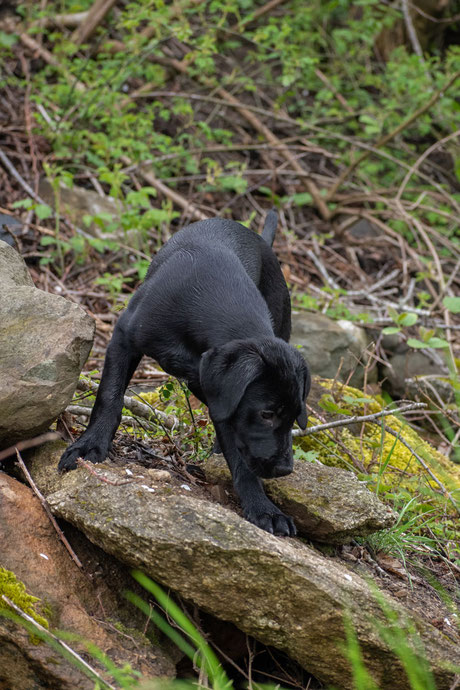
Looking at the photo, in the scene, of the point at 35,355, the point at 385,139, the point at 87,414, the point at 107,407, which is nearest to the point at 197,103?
the point at 385,139

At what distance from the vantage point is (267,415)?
3.31 m

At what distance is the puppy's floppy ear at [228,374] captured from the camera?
314cm

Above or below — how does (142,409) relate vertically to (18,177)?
below

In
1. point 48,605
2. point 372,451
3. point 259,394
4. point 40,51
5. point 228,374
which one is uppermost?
point 40,51

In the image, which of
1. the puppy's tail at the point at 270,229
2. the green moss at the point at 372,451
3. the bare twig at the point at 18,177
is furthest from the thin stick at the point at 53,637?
the bare twig at the point at 18,177

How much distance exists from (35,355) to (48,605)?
1086 millimetres

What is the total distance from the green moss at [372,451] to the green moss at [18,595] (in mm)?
2132

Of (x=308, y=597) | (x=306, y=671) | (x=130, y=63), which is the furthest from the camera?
(x=130, y=63)

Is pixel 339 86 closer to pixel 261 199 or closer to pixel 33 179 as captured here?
pixel 261 199

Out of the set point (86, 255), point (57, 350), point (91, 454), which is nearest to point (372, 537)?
point (91, 454)

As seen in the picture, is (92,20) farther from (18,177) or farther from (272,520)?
(272,520)

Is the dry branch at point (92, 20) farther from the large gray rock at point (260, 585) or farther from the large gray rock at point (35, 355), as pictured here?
the large gray rock at point (260, 585)

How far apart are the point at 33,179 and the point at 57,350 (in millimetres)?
5451

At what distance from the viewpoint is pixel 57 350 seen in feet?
11.1
